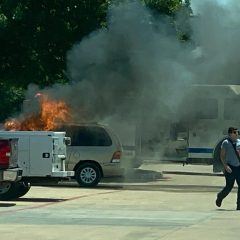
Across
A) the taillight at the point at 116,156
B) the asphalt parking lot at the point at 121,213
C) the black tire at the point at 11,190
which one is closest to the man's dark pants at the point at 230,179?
the asphalt parking lot at the point at 121,213

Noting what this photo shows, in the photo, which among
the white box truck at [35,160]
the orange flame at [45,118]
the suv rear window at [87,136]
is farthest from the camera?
the suv rear window at [87,136]

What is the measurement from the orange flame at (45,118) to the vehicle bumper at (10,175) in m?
4.55

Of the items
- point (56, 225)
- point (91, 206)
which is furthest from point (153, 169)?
point (56, 225)

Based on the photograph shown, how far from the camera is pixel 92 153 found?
2186 centimetres

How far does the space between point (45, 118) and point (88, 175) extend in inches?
77.5

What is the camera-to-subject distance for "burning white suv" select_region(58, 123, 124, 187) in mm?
21875

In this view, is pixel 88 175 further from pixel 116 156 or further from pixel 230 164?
pixel 230 164

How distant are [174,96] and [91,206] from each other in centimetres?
796

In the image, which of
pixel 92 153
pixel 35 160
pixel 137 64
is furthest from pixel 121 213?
pixel 137 64

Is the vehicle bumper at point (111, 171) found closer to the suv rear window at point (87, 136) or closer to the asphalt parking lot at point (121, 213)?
the asphalt parking lot at point (121, 213)

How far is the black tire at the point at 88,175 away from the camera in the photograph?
21891 millimetres

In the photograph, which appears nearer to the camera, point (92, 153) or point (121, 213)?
point (121, 213)

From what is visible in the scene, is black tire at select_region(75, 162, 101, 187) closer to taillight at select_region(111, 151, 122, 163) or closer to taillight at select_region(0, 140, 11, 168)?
taillight at select_region(111, 151, 122, 163)

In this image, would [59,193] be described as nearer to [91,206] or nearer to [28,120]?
[28,120]
